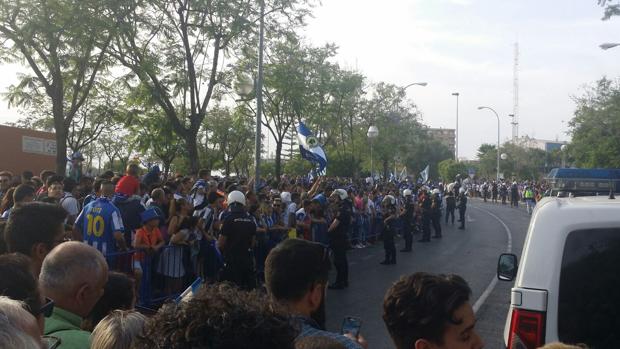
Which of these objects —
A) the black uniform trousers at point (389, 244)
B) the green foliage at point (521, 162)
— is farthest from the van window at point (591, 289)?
the green foliage at point (521, 162)

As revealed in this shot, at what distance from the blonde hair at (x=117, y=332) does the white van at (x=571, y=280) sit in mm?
1969

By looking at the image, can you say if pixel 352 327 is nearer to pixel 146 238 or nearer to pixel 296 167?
pixel 146 238

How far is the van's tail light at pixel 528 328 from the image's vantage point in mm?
3432

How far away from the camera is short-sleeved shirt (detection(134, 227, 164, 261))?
8430mm

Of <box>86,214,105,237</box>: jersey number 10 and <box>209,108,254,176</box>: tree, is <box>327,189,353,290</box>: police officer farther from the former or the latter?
<box>209,108,254,176</box>: tree

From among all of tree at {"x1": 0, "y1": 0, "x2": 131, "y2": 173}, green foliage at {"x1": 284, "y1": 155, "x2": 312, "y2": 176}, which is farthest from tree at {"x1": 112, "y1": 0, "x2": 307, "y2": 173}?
green foliage at {"x1": 284, "y1": 155, "x2": 312, "y2": 176}

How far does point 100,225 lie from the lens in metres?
7.82

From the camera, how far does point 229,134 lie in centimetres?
4759

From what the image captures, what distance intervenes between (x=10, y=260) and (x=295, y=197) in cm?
1325

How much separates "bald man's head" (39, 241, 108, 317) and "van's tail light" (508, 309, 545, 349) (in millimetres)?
2315

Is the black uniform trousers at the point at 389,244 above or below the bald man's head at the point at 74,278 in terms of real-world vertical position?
below

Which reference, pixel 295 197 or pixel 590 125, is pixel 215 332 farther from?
pixel 590 125

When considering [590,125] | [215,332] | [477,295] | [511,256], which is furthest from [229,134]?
[215,332]

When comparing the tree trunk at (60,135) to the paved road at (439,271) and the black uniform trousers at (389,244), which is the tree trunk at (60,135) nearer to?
the paved road at (439,271)
